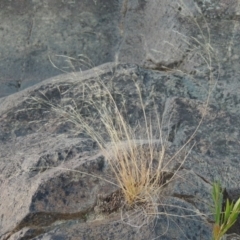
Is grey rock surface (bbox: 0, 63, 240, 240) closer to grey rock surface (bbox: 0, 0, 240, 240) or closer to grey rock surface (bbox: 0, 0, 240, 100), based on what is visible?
grey rock surface (bbox: 0, 0, 240, 240)

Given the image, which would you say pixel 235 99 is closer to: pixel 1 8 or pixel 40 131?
pixel 40 131

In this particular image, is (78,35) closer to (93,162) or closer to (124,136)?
(124,136)

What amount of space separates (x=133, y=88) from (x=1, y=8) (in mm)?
1288

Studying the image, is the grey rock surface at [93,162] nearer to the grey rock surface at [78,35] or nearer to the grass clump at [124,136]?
the grass clump at [124,136]

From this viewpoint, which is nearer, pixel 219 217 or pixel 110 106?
pixel 219 217

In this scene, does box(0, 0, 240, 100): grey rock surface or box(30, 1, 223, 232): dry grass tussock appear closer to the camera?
A: box(30, 1, 223, 232): dry grass tussock

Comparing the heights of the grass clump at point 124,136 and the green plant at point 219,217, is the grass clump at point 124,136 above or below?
above

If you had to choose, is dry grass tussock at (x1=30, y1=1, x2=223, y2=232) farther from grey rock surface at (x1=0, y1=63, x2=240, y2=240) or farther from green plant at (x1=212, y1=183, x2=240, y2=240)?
green plant at (x1=212, y1=183, x2=240, y2=240)

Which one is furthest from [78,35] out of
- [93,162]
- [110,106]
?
[93,162]

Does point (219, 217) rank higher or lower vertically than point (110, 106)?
lower

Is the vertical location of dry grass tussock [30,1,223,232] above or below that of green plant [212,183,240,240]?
above

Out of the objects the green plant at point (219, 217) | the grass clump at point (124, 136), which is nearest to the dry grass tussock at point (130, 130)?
the grass clump at point (124, 136)

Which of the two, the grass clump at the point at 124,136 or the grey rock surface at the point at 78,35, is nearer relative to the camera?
the grass clump at the point at 124,136

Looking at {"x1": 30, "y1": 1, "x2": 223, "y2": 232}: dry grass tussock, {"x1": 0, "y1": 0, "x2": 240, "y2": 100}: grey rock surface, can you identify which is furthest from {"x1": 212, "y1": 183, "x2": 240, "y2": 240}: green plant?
{"x1": 0, "y1": 0, "x2": 240, "y2": 100}: grey rock surface
